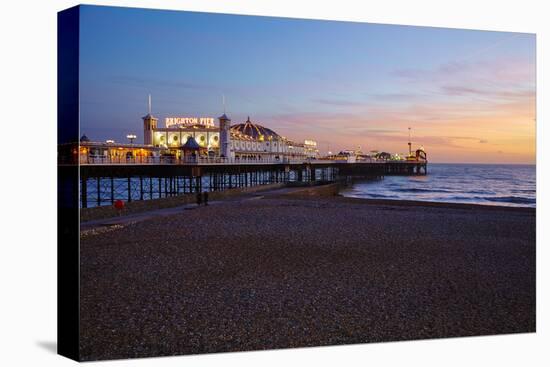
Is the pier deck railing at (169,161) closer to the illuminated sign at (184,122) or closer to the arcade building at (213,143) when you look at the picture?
the arcade building at (213,143)

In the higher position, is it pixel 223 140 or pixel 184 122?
pixel 184 122

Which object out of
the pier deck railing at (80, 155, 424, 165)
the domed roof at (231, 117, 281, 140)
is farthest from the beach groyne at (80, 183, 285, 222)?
the domed roof at (231, 117, 281, 140)

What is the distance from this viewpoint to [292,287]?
7477 millimetres

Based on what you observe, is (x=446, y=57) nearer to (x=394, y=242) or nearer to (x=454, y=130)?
(x=454, y=130)

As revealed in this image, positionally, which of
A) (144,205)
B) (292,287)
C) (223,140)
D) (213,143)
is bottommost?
(292,287)

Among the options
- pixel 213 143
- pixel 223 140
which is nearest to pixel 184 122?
pixel 223 140

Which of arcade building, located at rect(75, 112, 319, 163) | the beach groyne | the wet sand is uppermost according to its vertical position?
arcade building, located at rect(75, 112, 319, 163)

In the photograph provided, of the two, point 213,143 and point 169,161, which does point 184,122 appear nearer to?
point 213,143

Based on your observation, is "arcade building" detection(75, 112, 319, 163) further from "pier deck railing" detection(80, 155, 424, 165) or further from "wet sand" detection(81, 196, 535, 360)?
"wet sand" detection(81, 196, 535, 360)

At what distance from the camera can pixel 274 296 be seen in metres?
7.11

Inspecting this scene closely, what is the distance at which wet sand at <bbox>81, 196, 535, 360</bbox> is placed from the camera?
6.38m

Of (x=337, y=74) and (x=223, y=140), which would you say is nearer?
(x=337, y=74)

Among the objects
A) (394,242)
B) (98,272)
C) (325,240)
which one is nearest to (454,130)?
(394,242)
